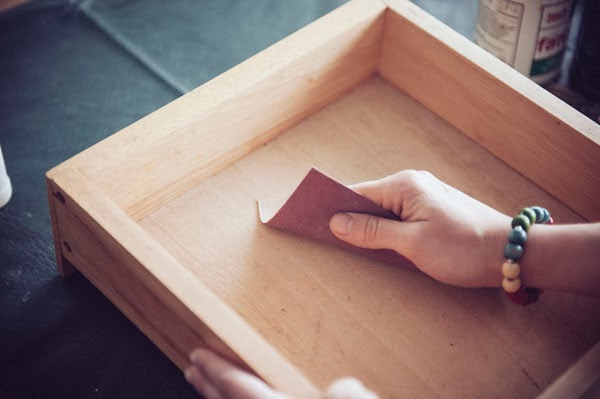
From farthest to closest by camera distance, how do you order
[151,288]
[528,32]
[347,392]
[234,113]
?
[528,32] < [234,113] < [151,288] < [347,392]

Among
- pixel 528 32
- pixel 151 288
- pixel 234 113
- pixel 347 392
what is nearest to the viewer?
pixel 347 392

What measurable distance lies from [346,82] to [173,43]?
268 millimetres

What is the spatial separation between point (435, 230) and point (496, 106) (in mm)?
172

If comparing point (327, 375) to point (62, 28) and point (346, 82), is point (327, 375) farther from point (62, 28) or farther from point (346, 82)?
point (62, 28)

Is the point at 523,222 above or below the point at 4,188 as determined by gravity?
above

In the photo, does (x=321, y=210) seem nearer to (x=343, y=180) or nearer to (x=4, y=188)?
(x=343, y=180)

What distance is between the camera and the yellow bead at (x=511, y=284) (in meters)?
0.70

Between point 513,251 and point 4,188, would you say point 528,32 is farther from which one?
point 4,188

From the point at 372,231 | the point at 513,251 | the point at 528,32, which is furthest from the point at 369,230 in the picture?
the point at 528,32

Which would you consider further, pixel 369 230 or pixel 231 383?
pixel 369 230

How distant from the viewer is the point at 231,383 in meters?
0.60

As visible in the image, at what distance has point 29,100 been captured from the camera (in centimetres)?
98

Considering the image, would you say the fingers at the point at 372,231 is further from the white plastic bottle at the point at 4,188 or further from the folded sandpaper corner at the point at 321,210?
the white plastic bottle at the point at 4,188

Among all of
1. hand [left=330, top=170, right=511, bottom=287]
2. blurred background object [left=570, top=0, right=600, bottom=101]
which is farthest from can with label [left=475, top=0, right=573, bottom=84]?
hand [left=330, top=170, right=511, bottom=287]
